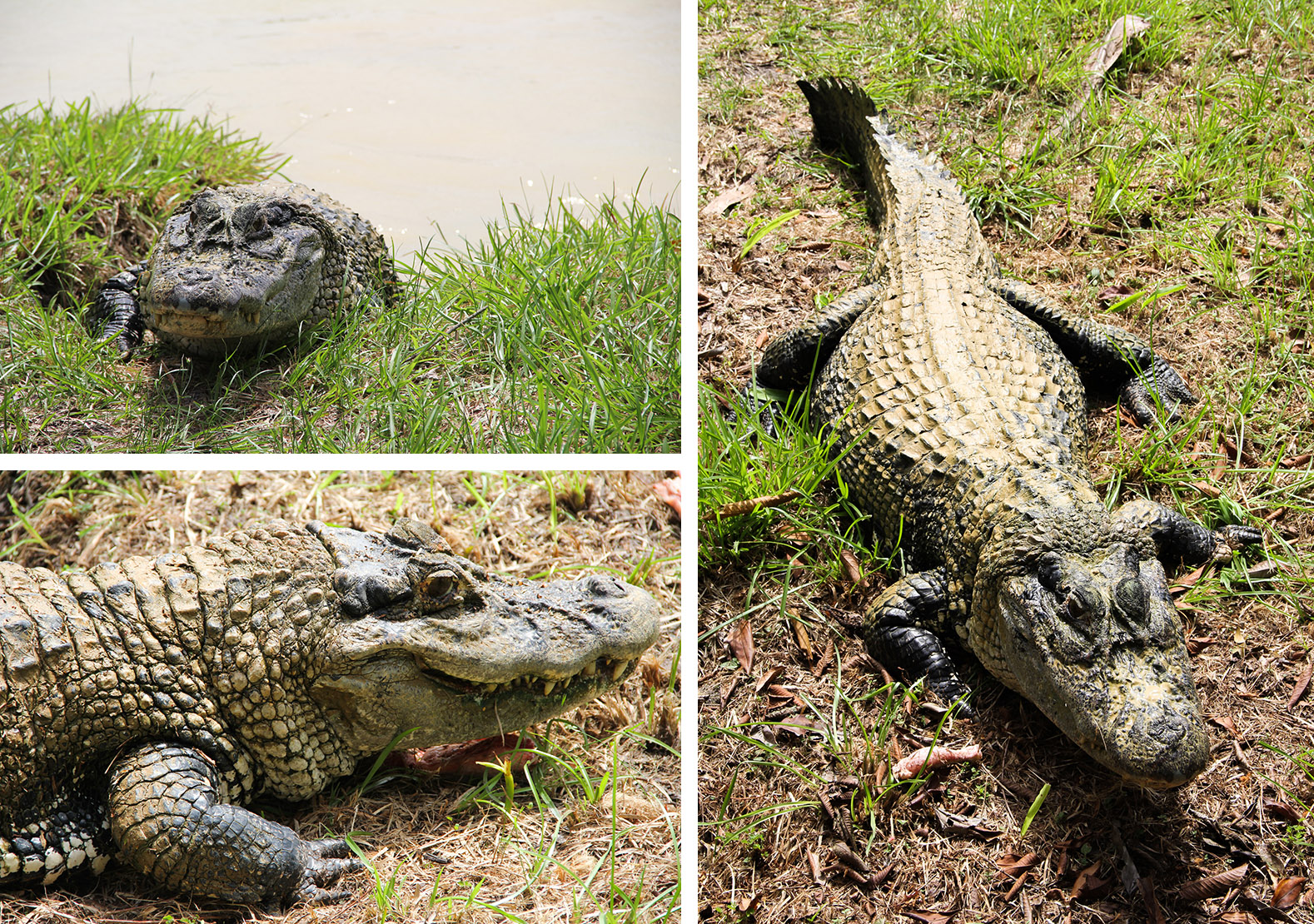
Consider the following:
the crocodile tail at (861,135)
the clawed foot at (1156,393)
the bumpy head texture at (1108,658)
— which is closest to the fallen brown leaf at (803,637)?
the bumpy head texture at (1108,658)

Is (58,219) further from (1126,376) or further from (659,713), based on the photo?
(1126,376)

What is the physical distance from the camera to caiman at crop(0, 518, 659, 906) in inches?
105

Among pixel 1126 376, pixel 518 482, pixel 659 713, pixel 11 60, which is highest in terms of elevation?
pixel 11 60

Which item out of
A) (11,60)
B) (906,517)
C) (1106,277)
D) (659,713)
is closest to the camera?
(659,713)

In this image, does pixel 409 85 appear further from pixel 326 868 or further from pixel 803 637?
pixel 326 868

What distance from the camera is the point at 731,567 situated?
12.5 ft

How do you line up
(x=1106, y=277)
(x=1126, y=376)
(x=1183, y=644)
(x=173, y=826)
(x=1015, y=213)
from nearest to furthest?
(x=173, y=826), (x=1183, y=644), (x=1126, y=376), (x=1106, y=277), (x=1015, y=213)

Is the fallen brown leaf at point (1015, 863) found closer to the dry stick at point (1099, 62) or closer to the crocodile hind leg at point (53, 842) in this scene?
the crocodile hind leg at point (53, 842)

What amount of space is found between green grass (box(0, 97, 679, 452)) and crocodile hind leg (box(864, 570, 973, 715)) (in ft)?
3.24

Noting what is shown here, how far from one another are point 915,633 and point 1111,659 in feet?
2.28

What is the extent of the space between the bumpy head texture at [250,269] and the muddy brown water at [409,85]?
619 mm

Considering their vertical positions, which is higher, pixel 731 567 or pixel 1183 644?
pixel 1183 644

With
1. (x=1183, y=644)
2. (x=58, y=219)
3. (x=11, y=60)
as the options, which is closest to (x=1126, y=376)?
(x=1183, y=644)

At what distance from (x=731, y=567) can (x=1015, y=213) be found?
2669mm
